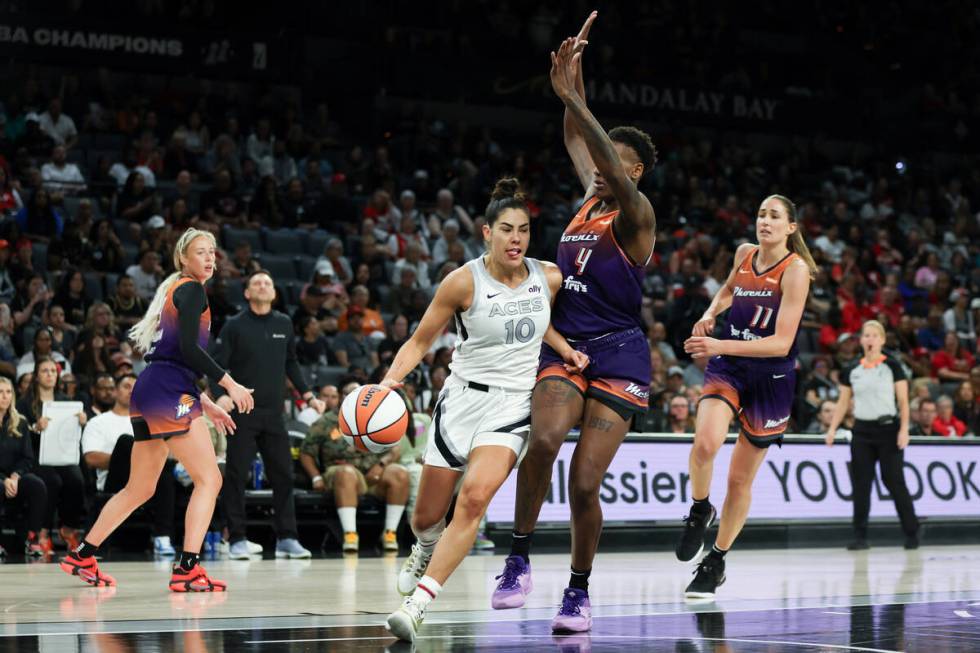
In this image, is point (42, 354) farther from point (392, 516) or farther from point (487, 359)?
point (487, 359)

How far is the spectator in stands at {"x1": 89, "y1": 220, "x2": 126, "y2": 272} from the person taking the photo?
51.7ft

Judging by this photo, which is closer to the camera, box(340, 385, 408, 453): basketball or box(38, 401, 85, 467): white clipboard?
box(340, 385, 408, 453): basketball

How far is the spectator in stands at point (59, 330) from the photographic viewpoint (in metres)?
13.9

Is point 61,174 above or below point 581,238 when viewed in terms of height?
above

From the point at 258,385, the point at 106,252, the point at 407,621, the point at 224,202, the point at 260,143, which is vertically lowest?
the point at 407,621

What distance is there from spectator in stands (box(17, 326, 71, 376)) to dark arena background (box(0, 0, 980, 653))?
42 millimetres

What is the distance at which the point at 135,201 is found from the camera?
17.0 m

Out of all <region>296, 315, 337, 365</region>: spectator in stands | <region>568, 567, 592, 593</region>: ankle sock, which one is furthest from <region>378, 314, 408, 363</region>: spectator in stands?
<region>568, 567, 592, 593</region>: ankle sock

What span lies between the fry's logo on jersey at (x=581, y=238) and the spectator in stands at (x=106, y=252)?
9799 mm

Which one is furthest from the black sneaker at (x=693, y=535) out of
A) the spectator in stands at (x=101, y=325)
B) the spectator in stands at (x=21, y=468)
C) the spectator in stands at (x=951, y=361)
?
the spectator in stands at (x=951, y=361)

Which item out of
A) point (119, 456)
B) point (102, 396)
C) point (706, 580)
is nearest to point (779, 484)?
point (706, 580)

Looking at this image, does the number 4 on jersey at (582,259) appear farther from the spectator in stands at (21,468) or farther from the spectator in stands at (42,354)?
the spectator in stands at (42,354)

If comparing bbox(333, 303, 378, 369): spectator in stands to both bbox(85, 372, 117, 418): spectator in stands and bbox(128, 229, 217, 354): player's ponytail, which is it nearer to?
bbox(85, 372, 117, 418): spectator in stands

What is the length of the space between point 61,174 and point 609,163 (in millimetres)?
12296
